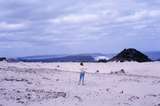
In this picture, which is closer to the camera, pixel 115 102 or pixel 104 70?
pixel 115 102

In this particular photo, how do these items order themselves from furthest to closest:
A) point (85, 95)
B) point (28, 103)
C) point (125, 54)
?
point (125, 54)
point (85, 95)
point (28, 103)

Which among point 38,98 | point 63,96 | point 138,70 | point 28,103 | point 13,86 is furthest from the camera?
point 138,70

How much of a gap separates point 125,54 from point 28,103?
1872 inches

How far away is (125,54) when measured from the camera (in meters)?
62.8

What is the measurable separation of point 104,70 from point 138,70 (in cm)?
420

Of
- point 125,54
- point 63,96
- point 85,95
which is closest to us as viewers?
point 63,96

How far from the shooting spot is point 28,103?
16312mm

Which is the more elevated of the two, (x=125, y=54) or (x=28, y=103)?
(x=125, y=54)

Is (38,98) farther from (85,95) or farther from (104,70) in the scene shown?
(104,70)

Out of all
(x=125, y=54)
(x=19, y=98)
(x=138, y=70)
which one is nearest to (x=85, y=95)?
(x=19, y=98)

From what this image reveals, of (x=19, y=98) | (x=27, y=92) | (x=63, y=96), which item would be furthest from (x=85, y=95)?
(x=19, y=98)

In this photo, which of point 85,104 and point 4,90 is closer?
point 85,104

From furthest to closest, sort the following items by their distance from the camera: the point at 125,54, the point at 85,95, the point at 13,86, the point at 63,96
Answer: the point at 125,54
the point at 13,86
the point at 85,95
the point at 63,96

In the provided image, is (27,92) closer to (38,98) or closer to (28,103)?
(38,98)
